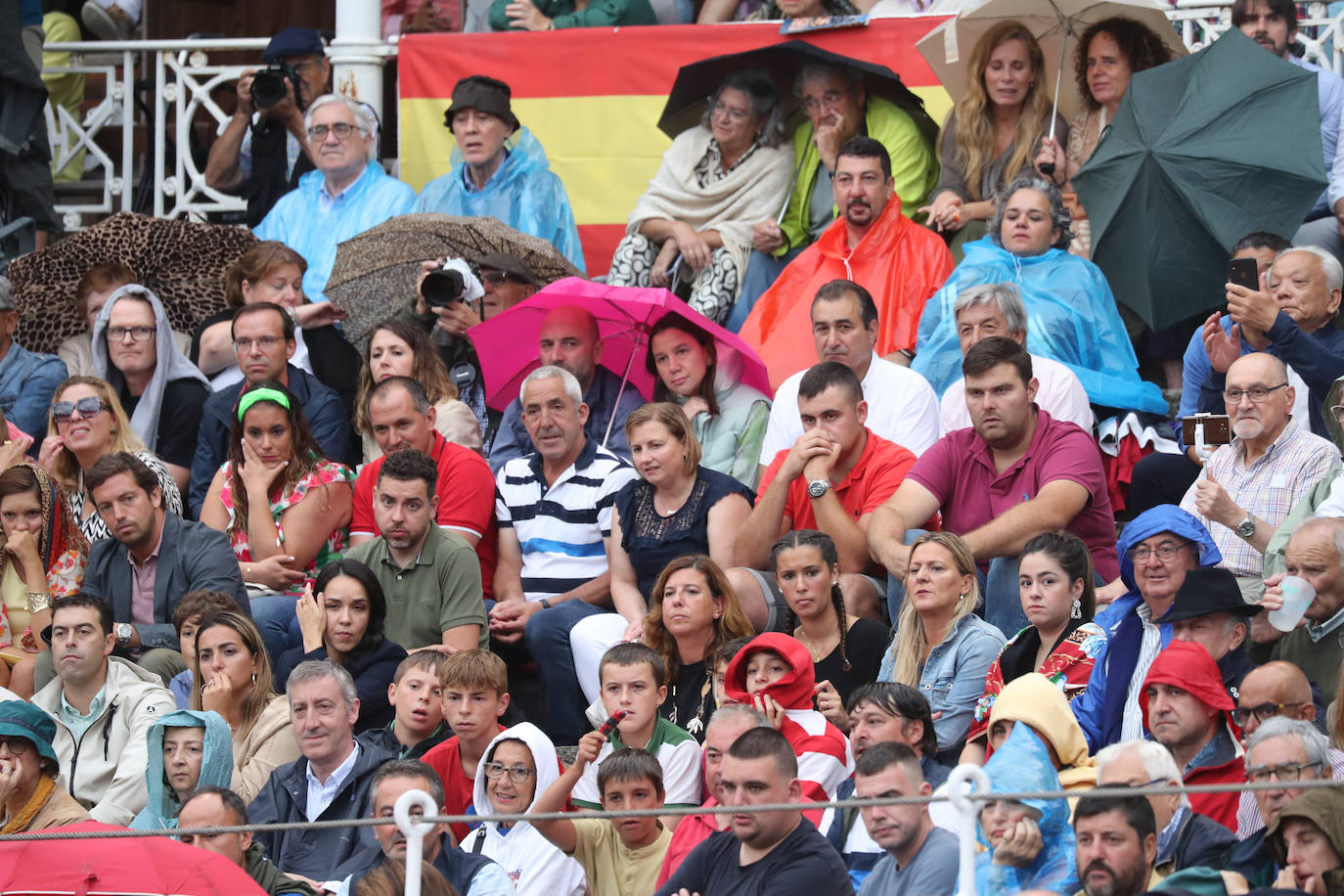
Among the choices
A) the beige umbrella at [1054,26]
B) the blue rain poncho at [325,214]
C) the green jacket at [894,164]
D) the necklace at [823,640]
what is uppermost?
the beige umbrella at [1054,26]

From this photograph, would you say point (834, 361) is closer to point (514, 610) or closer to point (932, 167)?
point (514, 610)

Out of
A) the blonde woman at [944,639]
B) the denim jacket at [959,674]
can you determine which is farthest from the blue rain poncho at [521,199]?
the denim jacket at [959,674]

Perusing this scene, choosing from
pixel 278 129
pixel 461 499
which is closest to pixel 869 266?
pixel 461 499

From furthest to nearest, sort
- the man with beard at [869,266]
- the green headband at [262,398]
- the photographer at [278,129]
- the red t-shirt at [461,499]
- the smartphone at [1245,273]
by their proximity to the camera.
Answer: the photographer at [278,129] → the man with beard at [869,266] → the green headband at [262,398] → the red t-shirt at [461,499] → the smartphone at [1245,273]

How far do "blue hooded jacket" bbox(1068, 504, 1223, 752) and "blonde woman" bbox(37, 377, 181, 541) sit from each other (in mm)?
3880

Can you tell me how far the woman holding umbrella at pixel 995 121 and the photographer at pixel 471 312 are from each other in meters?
1.97

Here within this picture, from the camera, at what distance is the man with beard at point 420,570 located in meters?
7.78

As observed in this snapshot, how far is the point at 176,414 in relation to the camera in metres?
9.31

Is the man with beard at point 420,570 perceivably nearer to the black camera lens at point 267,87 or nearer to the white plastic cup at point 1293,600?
the white plastic cup at point 1293,600

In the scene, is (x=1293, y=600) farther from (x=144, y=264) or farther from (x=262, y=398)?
(x=144, y=264)

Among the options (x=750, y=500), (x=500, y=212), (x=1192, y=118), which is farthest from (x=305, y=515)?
(x=1192, y=118)

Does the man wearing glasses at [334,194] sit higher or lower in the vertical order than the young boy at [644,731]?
higher

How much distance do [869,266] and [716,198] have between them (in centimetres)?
112

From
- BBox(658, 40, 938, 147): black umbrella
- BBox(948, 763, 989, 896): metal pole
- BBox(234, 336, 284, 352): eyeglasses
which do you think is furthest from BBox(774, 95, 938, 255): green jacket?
BBox(948, 763, 989, 896): metal pole
